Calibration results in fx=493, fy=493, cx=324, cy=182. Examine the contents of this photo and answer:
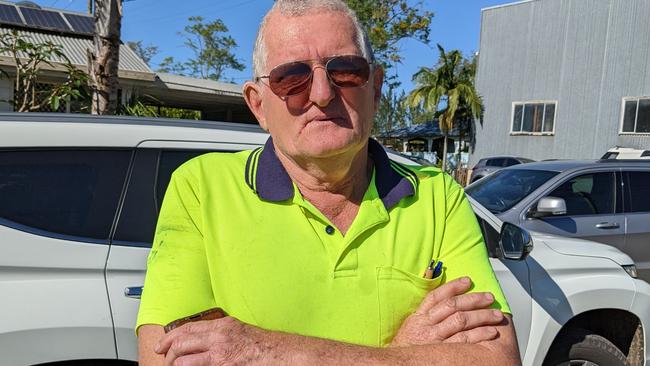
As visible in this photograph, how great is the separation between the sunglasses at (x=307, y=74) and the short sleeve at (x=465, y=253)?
52cm

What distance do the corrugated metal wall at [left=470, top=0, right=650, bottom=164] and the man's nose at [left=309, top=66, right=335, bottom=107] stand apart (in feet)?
71.5

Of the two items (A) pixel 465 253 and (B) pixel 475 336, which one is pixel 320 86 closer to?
(A) pixel 465 253

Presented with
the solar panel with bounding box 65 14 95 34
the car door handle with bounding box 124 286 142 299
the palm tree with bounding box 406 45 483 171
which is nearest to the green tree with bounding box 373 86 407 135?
the palm tree with bounding box 406 45 483 171

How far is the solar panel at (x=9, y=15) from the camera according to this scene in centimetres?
1146

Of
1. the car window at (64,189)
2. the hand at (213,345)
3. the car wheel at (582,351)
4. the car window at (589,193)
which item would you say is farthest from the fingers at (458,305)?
the car window at (589,193)

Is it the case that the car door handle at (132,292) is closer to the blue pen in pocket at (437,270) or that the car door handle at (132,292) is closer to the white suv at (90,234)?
the white suv at (90,234)

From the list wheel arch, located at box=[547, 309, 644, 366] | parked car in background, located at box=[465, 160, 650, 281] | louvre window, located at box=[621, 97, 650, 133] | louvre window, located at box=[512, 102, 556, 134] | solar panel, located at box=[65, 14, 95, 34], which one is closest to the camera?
wheel arch, located at box=[547, 309, 644, 366]

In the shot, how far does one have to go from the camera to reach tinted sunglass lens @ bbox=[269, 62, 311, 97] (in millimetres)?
1490

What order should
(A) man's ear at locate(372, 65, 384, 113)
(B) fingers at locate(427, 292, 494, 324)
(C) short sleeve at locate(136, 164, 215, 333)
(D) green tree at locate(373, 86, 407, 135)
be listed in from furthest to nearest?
(D) green tree at locate(373, 86, 407, 135), (A) man's ear at locate(372, 65, 384, 113), (B) fingers at locate(427, 292, 494, 324), (C) short sleeve at locate(136, 164, 215, 333)

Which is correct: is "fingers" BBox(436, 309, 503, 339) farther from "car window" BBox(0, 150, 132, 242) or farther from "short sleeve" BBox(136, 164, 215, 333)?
"car window" BBox(0, 150, 132, 242)

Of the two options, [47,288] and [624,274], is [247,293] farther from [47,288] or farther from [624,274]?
[624,274]

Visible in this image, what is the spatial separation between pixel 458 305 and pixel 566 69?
77.1ft

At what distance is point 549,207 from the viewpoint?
216 inches

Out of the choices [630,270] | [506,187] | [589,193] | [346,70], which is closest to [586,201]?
[589,193]
